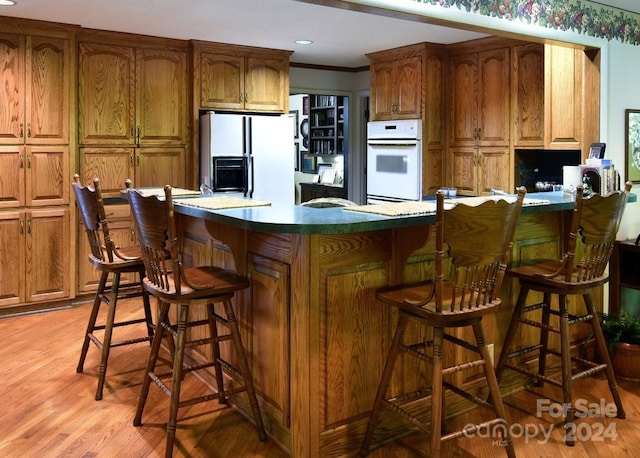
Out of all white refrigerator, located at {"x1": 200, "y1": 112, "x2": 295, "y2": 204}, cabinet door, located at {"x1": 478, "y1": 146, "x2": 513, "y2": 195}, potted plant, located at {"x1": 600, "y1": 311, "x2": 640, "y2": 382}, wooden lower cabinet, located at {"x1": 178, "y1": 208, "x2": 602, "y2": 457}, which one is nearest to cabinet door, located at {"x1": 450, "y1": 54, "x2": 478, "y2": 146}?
cabinet door, located at {"x1": 478, "y1": 146, "x2": 513, "y2": 195}

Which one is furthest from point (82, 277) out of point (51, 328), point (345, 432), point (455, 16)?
point (455, 16)

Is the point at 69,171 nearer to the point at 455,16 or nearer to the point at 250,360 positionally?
the point at 250,360

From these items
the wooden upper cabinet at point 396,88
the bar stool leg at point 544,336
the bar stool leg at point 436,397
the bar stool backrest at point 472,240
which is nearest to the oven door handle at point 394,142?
the wooden upper cabinet at point 396,88

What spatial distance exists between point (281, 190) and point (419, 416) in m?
3.24

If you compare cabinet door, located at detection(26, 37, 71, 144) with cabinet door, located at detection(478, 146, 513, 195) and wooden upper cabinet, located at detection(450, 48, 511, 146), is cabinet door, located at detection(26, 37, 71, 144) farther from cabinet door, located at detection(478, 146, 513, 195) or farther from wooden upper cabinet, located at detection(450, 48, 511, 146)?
cabinet door, located at detection(478, 146, 513, 195)

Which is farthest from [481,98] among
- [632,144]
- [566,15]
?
[566,15]

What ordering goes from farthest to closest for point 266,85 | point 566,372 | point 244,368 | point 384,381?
point 266,85 < point 566,372 < point 244,368 < point 384,381

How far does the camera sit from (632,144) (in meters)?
3.82

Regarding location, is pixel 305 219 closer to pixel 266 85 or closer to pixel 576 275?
pixel 576 275

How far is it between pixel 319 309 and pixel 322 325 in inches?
2.8

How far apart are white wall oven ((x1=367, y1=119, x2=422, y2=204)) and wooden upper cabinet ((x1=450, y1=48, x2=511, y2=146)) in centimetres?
39

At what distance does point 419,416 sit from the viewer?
8.77 ft

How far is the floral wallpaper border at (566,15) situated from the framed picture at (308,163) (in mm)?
4925

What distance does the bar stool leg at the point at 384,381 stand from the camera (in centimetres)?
233
